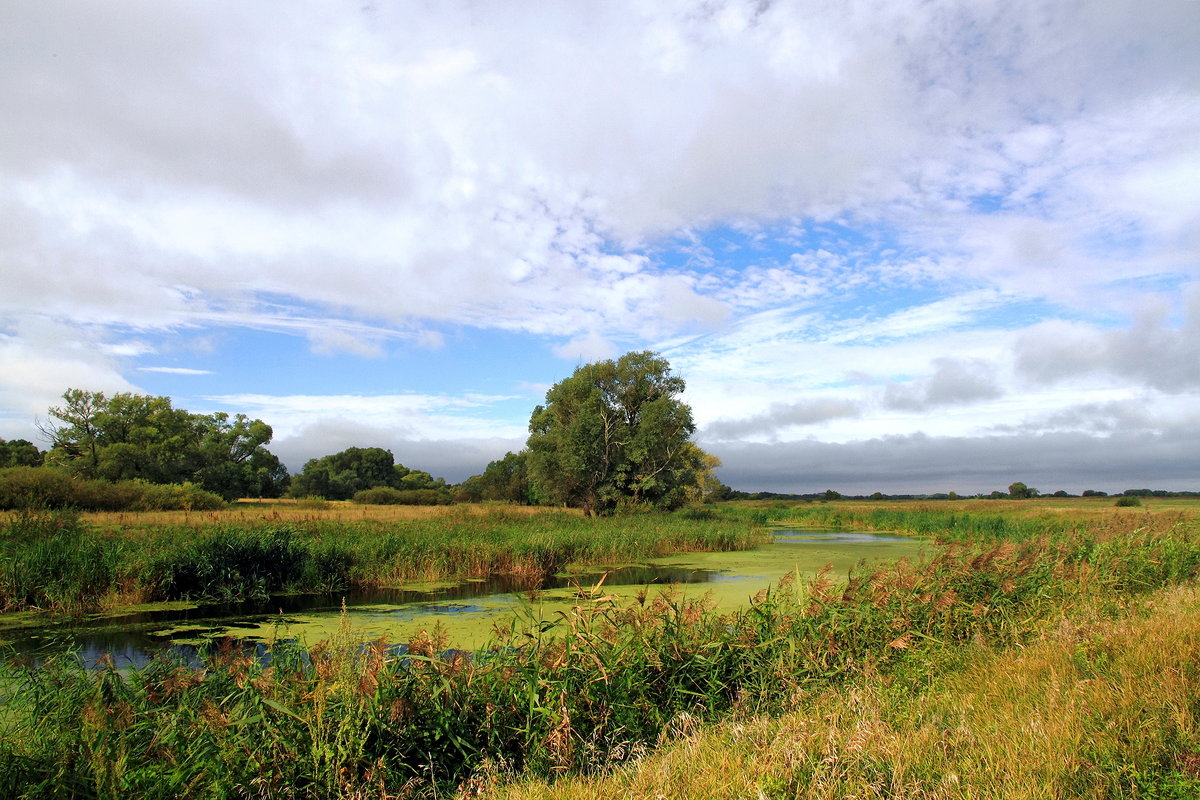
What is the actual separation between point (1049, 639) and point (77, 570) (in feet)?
42.9

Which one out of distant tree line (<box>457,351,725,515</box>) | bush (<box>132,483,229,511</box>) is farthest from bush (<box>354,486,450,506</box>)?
distant tree line (<box>457,351,725,515</box>)

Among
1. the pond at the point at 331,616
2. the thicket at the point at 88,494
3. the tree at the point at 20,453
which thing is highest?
the tree at the point at 20,453

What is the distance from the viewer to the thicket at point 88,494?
78.9 feet

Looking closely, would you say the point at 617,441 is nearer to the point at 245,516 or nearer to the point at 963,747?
the point at 245,516

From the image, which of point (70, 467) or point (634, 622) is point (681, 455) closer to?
point (634, 622)

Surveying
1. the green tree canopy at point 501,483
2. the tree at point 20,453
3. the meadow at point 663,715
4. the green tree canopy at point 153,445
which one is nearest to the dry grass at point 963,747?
the meadow at point 663,715

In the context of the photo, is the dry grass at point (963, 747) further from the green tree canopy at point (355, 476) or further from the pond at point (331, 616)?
the green tree canopy at point (355, 476)

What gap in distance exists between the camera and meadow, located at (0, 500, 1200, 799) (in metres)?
2.94

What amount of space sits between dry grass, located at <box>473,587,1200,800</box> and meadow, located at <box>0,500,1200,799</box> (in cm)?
1

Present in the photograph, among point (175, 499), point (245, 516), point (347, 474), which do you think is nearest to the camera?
point (245, 516)

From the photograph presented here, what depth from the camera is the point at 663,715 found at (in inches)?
173

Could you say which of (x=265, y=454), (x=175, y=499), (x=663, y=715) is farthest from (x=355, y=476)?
(x=663, y=715)

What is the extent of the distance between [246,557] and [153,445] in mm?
41173

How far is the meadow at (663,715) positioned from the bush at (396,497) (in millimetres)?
49374
